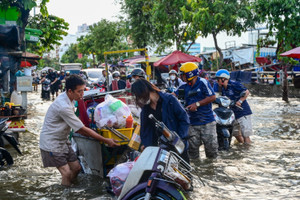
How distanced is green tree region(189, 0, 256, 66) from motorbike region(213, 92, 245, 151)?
15490mm

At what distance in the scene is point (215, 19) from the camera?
2320cm

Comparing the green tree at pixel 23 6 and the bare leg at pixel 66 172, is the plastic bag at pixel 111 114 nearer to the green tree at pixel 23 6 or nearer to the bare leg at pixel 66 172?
the bare leg at pixel 66 172

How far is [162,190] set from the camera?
3.54m

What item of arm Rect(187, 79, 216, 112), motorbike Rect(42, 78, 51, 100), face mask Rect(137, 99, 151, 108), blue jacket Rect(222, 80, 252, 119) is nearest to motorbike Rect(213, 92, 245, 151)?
blue jacket Rect(222, 80, 252, 119)

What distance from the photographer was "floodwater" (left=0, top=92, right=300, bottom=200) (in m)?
5.57

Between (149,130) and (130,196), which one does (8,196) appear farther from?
(130,196)

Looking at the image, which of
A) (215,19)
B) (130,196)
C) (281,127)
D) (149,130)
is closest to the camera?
(130,196)

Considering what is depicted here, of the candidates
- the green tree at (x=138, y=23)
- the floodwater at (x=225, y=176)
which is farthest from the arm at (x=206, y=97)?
the green tree at (x=138, y=23)

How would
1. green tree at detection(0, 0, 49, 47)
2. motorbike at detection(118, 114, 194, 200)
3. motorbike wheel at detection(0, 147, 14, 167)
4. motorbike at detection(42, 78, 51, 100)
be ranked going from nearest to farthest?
motorbike at detection(118, 114, 194, 200) → motorbike wheel at detection(0, 147, 14, 167) → green tree at detection(0, 0, 49, 47) → motorbike at detection(42, 78, 51, 100)

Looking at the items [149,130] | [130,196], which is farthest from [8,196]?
[130,196]

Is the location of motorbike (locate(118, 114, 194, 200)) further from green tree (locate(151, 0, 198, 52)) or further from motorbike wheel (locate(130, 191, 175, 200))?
green tree (locate(151, 0, 198, 52))

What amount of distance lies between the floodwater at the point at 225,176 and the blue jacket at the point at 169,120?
764mm

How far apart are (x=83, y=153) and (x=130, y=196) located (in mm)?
2774

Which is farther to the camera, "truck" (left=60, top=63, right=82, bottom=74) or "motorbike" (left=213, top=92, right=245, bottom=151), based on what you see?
"truck" (left=60, top=63, right=82, bottom=74)
